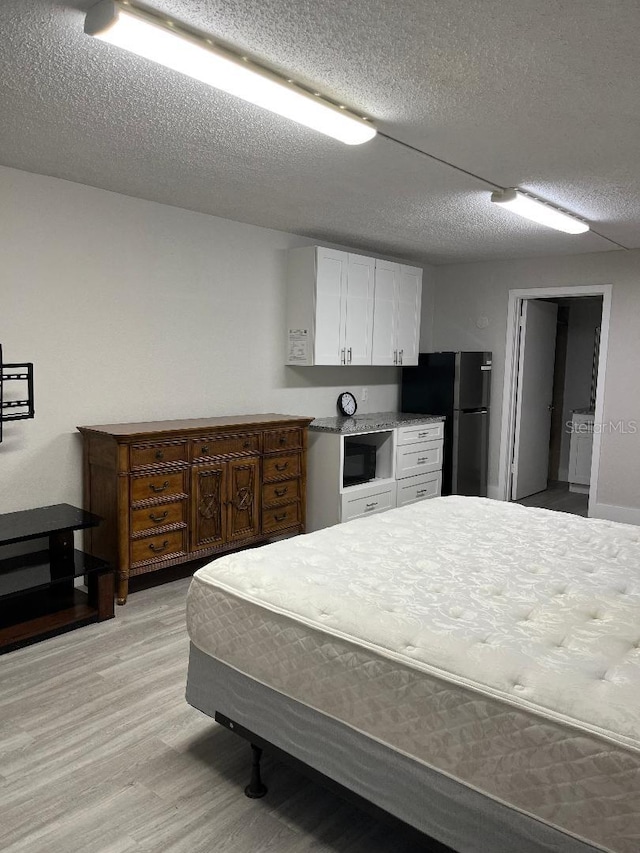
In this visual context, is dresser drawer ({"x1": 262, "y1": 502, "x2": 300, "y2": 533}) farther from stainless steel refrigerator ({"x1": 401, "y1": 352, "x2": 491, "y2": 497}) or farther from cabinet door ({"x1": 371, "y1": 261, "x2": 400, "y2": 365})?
stainless steel refrigerator ({"x1": 401, "y1": 352, "x2": 491, "y2": 497})

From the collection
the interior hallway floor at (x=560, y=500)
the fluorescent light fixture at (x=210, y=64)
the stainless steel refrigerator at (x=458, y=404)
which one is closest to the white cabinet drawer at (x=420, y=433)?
the stainless steel refrigerator at (x=458, y=404)

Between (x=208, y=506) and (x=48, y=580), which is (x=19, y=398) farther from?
(x=208, y=506)

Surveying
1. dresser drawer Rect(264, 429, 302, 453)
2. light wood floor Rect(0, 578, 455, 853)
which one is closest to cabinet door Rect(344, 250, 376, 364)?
dresser drawer Rect(264, 429, 302, 453)

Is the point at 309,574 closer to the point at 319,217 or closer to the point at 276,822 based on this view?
the point at 276,822

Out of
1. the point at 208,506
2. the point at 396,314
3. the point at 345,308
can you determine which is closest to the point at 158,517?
the point at 208,506

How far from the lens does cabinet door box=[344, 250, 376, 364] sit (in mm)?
5289

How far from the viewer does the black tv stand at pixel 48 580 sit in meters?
3.17

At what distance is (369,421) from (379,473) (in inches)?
18.1

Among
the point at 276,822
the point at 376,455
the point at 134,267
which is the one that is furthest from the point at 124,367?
the point at 276,822

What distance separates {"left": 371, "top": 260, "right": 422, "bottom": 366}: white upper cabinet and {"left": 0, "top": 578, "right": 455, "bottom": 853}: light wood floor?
351 centimetres

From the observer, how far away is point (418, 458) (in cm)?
570

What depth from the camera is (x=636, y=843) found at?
130 cm

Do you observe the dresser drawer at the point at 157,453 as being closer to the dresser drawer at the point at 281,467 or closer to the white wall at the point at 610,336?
the dresser drawer at the point at 281,467

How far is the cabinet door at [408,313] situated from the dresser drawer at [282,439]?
5.50ft
